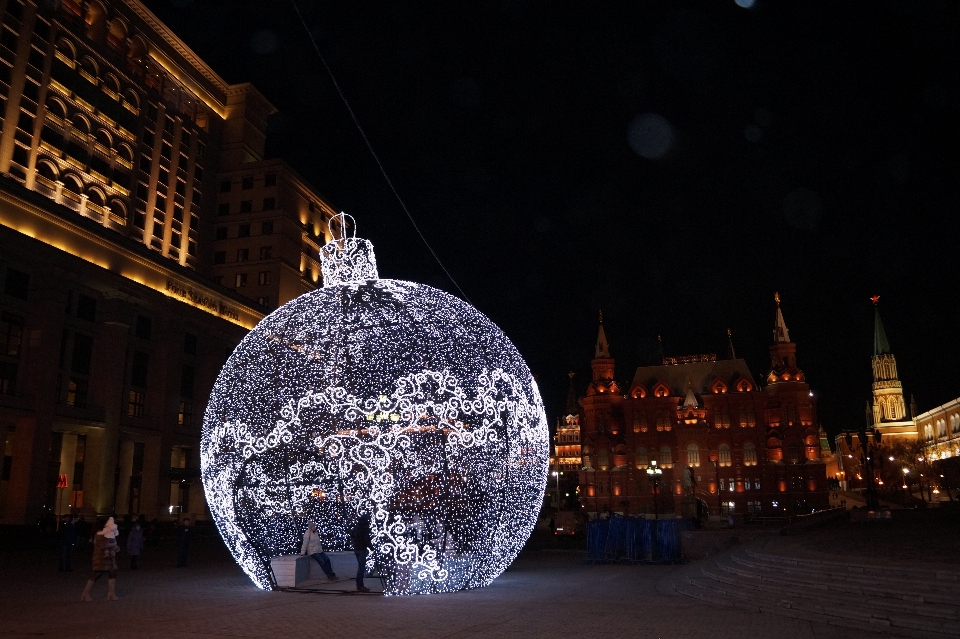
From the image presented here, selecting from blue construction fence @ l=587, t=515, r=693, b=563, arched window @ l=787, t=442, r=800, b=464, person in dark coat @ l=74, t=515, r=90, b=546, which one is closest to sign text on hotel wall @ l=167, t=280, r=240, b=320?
person in dark coat @ l=74, t=515, r=90, b=546

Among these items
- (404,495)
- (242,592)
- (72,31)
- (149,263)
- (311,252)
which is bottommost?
(242,592)

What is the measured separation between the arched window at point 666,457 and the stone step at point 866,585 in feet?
247

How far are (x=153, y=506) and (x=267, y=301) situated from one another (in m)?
22.7

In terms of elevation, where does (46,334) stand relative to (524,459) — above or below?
above

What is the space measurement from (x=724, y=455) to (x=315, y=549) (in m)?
79.2

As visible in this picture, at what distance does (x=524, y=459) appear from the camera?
13086 mm

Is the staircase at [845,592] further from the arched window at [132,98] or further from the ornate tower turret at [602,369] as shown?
the ornate tower turret at [602,369]

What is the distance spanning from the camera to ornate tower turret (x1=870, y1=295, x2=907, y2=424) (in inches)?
5423

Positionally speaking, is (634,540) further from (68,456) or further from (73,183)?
(73,183)

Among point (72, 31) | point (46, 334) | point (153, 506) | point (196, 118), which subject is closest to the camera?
point (46, 334)

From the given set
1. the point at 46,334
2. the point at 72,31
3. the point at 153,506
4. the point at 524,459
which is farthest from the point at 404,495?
the point at 72,31

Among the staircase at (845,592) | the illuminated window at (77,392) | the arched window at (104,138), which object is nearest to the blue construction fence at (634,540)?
the staircase at (845,592)

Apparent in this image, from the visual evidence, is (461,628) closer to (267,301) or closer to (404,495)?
(404,495)

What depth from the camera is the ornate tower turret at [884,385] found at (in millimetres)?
137750
